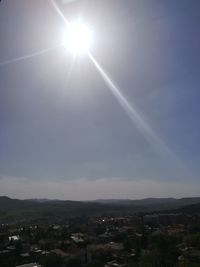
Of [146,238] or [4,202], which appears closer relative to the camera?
[146,238]

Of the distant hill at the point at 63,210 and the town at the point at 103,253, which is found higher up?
the distant hill at the point at 63,210

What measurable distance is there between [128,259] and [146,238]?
1001cm

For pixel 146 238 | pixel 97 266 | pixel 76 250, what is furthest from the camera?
pixel 146 238

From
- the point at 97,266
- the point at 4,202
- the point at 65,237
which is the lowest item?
the point at 97,266

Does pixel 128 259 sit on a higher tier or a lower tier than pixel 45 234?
lower

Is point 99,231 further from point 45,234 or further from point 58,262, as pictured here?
point 58,262

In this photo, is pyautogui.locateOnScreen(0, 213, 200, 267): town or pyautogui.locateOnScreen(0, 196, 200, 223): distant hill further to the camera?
pyautogui.locateOnScreen(0, 196, 200, 223): distant hill

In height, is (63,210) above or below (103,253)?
above

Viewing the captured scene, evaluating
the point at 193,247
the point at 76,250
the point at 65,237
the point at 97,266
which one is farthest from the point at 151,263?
the point at 65,237

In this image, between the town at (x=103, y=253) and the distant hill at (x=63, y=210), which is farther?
the distant hill at (x=63, y=210)

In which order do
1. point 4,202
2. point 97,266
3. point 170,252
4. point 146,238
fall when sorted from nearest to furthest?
point 97,266, point 170,252, point 146,238, point 4,202

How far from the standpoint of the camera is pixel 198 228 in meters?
48.0

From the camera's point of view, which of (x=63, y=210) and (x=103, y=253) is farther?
(x=63, y=210)

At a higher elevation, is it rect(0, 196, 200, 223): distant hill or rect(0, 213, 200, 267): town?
rect(0, 196, 200, 223): distant hill
